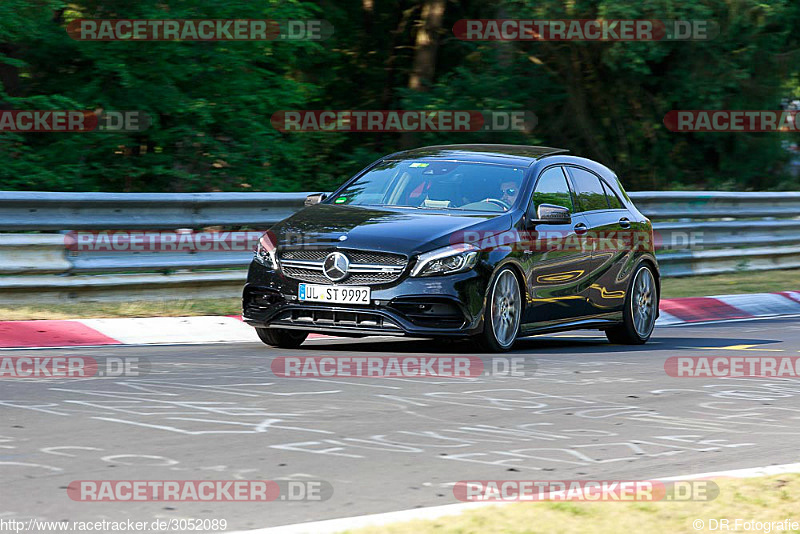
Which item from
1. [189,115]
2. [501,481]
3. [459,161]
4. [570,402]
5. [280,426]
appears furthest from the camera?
[189,115]

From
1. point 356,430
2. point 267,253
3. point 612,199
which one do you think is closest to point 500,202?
point 267,253

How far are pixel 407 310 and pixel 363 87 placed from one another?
1468 cm

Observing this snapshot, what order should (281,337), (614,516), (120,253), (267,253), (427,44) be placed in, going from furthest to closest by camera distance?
(427,44), (120,253), (281,337), (267,253), (614,516)

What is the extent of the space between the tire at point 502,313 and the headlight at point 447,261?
285mm

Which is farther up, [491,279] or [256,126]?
[256,126]

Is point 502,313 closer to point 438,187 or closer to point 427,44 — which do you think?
point 438,187

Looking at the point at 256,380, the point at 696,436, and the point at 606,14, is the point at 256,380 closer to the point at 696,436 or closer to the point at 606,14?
the point at 696,436

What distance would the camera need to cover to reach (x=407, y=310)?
966 centimetres

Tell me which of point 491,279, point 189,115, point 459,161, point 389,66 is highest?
point 389,66

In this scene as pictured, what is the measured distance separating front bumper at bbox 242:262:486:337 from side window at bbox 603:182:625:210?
9.18ft

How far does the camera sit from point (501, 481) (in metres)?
5.66

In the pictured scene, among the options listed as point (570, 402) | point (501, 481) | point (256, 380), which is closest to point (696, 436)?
point (570, 402)

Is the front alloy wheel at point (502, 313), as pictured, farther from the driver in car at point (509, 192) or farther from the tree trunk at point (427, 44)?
the tree trunk at point (427, 44)

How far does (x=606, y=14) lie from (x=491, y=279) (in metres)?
10.9
